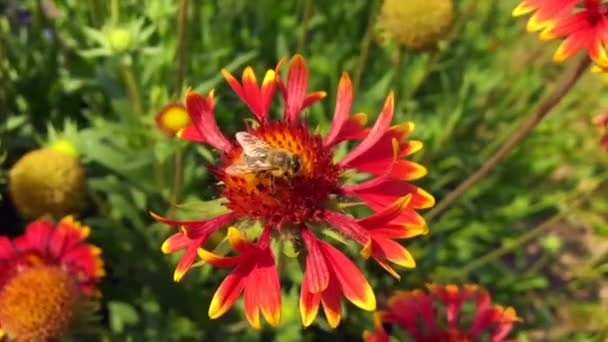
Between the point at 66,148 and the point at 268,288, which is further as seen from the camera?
the point at 66,148

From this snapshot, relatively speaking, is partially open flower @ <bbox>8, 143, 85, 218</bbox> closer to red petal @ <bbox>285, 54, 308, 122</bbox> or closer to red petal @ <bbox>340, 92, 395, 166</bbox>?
red petal @ <bbox>285, 54, 308, 122</bbox>

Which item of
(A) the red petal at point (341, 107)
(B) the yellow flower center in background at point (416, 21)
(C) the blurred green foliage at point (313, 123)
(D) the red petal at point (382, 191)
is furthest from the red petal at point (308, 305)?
(B) the yellow flower center in background at point (416, 21)

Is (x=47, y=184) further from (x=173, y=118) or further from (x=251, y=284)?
(x=251, y=284)

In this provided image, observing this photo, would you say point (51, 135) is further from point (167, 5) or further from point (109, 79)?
point (167, 5)

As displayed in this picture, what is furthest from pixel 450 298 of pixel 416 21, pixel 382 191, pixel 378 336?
pixel 416 21

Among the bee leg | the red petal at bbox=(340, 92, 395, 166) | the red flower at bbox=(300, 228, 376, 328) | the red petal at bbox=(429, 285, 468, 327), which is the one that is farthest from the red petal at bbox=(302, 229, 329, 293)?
the red petal at bbox=(429, 285, 468, 327)

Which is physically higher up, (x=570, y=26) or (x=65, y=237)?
(x=570, y=26)

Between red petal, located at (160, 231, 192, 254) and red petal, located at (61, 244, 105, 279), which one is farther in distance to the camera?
red petal, located at (61, 244, 105, 279)
